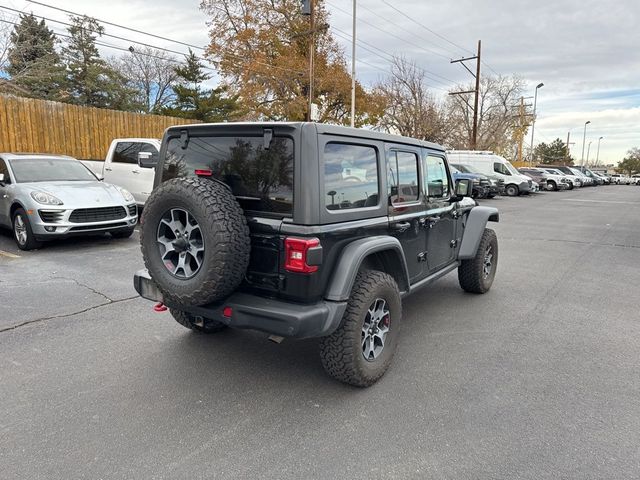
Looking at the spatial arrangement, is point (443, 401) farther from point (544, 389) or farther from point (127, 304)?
point (127, 304)

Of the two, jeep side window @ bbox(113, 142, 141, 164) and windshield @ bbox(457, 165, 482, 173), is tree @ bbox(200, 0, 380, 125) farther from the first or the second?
jeep side window @ bbox(113, 142, 141, 164)

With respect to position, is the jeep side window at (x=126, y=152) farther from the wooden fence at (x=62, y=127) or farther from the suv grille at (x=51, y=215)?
the suv grille at (x=51, y=215)

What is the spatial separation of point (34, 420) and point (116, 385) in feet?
1.81

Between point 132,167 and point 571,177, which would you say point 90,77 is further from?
point 571,177

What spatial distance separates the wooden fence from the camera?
12242 mm

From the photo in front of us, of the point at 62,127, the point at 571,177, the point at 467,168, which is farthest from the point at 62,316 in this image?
the point at 571,177

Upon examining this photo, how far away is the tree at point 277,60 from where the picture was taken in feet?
93.1

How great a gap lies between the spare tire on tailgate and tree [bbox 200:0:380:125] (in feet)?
85.7

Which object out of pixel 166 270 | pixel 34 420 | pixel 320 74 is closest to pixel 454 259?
pixel 166 270

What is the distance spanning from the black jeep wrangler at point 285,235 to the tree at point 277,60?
25.8 m

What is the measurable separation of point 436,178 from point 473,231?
106cm

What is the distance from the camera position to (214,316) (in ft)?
10.0

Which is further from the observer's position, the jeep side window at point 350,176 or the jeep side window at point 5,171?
the jeep side window at point 5,171

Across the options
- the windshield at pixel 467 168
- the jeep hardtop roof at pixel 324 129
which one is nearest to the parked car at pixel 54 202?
the jeep hardtop roof at pixel 324 129
